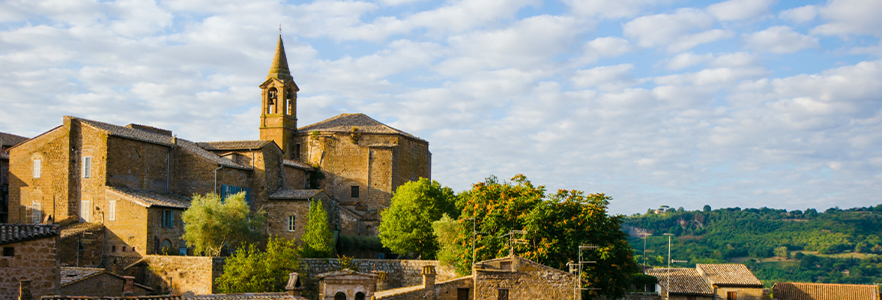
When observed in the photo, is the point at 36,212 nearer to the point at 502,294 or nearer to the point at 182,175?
the point at 182,175

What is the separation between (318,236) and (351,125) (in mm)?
Result: 17277

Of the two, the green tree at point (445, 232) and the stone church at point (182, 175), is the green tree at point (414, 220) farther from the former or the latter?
the stone church at point (182, 175)

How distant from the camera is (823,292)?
56.2 m

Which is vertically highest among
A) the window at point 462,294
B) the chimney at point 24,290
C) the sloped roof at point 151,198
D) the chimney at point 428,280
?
the sloped roof at point 151,198

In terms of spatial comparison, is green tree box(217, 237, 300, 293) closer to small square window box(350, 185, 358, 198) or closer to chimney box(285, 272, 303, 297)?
chimney box(285, 272, 303, 297)

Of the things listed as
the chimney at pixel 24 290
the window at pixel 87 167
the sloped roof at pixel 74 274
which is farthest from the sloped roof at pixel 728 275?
the chimney at pixel 24 290

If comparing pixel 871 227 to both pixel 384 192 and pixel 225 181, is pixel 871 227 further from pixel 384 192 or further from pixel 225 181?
pixel 225 181

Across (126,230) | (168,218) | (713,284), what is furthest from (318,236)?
(713,284)

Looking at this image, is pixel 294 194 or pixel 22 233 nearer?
pixel 22 233

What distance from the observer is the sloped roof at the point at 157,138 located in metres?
42.7

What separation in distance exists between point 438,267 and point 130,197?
672 inches

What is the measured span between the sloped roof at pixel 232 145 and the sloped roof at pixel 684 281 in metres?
29.5

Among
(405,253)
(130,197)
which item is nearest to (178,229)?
(130,197)

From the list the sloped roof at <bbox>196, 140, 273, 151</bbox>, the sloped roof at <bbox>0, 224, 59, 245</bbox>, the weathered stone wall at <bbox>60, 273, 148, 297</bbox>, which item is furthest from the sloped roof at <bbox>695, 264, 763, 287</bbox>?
the sloped roof at <bbox>0, 224, 59, 245</bbox>
